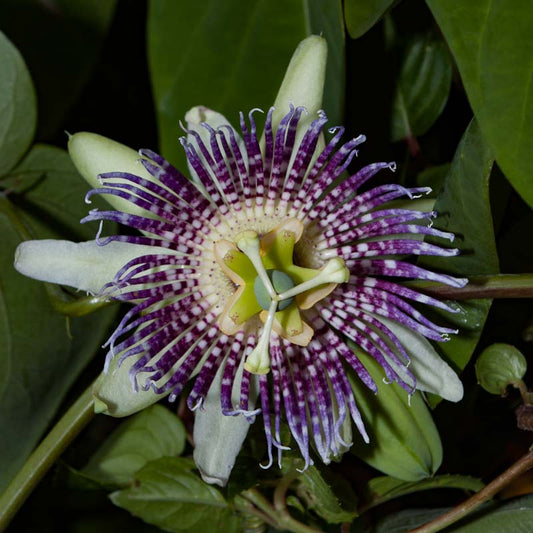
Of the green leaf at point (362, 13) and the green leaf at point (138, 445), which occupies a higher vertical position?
the green leaf at point (362, 13)

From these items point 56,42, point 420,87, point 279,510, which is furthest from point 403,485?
point 56,42

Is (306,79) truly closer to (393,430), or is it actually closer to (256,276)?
(256,276)

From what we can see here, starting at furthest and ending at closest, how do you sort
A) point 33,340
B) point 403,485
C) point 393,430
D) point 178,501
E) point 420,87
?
point 420,87
point 33,340
point 178,501
point 403,485
point 393,430

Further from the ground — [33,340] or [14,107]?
[14,107]

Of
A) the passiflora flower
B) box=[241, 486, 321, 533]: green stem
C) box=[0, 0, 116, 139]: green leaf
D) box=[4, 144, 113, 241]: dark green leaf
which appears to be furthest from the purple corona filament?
box=[0, 0, 116, 139]: green leaf

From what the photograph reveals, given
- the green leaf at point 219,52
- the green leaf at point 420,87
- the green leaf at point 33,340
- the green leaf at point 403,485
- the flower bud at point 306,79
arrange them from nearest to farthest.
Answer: the flower bud at point 306,79
the green leaf at point 403,485
the green leaf at point 219,52
the green leaf at point 33,340
the green leaf at point 420,87

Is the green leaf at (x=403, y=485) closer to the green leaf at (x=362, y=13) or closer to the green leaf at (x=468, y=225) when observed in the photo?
the green leaf at (x=468, y=225)

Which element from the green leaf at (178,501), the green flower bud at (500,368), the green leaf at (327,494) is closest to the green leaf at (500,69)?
the green flower bud at (500,368)
